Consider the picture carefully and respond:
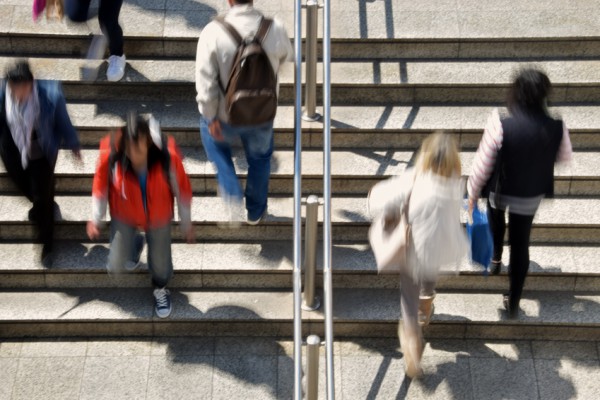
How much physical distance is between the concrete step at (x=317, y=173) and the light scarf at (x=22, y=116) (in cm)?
Result: 82

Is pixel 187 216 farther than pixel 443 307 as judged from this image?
No

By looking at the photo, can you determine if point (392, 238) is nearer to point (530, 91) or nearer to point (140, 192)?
point (530, 91)

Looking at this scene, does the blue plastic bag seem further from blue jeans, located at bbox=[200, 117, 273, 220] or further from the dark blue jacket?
the dark blue jacket

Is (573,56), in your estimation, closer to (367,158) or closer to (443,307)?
(367,158)

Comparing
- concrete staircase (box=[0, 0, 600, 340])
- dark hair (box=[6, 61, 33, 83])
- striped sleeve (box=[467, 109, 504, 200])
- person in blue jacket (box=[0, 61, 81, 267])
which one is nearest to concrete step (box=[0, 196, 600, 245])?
concrete staircase (box=[0, 0, 600, 340])

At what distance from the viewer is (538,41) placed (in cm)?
752

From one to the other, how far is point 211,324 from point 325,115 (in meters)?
1.60

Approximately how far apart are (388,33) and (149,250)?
8.21ft

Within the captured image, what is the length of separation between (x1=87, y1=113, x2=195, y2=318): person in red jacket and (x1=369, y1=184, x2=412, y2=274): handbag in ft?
3.79

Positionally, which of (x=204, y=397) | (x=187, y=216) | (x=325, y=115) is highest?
(x=325, y=115)

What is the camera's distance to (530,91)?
5664 millimetres

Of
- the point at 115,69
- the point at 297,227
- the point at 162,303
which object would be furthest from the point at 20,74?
the point at 297,227

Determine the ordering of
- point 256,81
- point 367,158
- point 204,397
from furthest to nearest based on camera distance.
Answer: point 367,158 → point 204,397 → point 256,81

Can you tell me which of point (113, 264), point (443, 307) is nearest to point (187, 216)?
point (113, 264)
